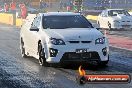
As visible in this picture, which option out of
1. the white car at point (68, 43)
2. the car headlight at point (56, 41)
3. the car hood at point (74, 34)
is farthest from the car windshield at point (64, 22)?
the car headlight at point (56, 41)

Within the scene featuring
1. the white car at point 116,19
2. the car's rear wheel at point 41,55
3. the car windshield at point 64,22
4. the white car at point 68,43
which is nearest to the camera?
the white car at point 68,43

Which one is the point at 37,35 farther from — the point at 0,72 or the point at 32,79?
the point at 32,79

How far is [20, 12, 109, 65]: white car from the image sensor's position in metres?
10.7

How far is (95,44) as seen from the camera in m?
10.8

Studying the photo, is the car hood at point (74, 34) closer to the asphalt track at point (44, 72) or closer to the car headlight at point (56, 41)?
the car headlight at point (56, 41)

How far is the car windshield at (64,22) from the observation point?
12023mm

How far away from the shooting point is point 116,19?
30875 mm

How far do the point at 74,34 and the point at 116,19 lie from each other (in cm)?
2031

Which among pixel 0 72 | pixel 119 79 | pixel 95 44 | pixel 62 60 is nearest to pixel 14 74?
pixel 0 72

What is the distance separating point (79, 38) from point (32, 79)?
203cm

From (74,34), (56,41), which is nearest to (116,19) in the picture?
(74,34)

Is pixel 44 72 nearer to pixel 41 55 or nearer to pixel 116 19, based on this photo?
pixel 41 55

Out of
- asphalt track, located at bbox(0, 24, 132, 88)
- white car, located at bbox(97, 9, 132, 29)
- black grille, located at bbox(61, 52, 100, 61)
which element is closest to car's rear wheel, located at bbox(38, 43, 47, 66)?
asphalt track, located at bbox(0, 24, 132, 88)

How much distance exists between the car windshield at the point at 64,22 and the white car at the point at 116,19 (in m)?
18.4
